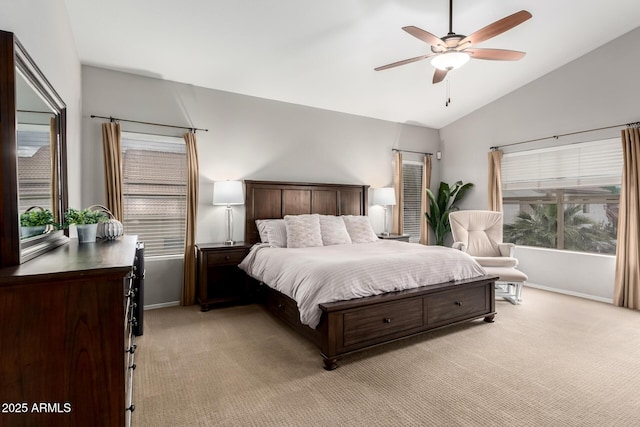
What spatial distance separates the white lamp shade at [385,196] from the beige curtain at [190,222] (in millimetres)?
2950

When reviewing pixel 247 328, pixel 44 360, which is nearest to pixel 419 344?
pixel 247 328

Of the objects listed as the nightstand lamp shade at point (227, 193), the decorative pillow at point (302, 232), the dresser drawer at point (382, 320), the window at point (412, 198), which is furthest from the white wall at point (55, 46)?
the window at point (412, 198)

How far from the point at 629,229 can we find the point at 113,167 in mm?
6341

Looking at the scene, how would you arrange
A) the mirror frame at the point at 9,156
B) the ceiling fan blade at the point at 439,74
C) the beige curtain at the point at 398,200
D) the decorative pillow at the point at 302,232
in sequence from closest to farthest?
the mirror frame at the point at 9,156, the ceiling fan blade at the point at 439,74, the decorative pillow at the point at 302,232, the beige curtain at the point at 398,200

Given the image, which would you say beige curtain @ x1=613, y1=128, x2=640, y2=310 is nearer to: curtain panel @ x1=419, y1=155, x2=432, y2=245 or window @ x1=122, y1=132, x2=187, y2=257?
curtain panel @ x1=419, y1=155, x2=432, y2=245

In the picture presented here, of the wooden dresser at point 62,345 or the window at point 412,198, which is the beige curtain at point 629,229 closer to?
the window at point 412,198

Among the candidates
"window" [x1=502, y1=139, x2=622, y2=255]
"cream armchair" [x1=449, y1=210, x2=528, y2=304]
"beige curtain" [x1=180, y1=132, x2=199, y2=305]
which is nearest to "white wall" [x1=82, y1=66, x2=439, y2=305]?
"beige curtain" [x1=180, y1=132, x2=199, y2=305]

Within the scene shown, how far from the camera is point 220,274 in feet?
13.9

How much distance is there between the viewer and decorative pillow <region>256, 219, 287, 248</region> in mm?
4258

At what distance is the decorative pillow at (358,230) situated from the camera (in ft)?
15.7

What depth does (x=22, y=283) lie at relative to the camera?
1.25 meters

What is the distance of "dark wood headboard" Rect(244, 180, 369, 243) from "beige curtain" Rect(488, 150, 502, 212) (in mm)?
2120

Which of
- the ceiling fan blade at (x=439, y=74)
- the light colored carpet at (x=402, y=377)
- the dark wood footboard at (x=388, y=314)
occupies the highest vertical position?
the ceiling fan blade at (x=439, y=74)

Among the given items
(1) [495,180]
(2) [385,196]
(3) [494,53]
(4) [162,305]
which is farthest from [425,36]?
(4) [162,305]
